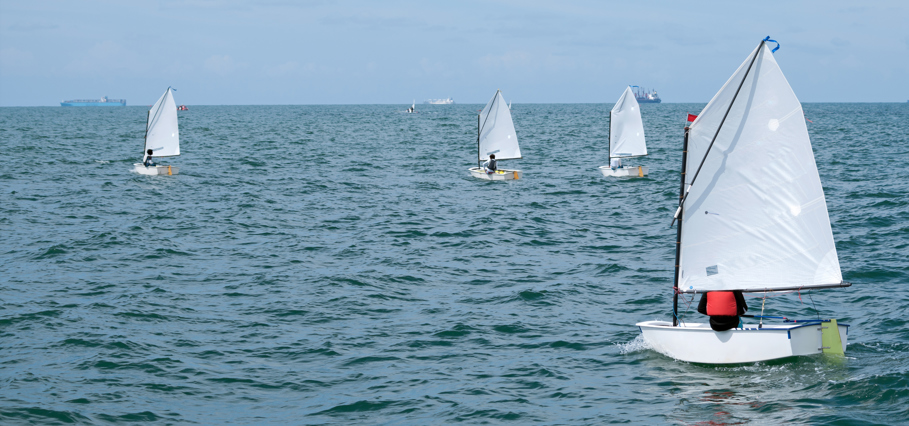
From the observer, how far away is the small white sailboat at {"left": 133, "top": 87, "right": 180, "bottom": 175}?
53.0m

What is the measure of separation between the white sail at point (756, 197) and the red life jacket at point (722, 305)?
2.91ft

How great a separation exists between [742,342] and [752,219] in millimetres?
2770

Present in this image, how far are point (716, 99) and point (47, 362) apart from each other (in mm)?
15861

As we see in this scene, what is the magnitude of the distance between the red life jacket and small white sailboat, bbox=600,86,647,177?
36.8 meters

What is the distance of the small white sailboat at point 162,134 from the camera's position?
5297cm

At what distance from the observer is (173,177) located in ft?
174

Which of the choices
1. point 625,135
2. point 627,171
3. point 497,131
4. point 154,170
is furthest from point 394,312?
point 625,135

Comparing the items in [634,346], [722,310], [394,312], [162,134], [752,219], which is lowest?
[634,346]

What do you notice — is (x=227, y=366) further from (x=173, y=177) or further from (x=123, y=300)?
(x=173, y=177)

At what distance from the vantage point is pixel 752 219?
17.5m

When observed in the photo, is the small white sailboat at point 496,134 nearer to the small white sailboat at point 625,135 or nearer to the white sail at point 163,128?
the small white sailboat at point 625,135

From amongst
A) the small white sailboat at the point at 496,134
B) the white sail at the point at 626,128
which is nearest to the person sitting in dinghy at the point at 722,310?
the small white sailboat at the point at 496,134

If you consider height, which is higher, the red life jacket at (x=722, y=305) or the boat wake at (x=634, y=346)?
the red life jacket at (x=722, y=305)

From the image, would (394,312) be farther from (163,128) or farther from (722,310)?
(163,128)
